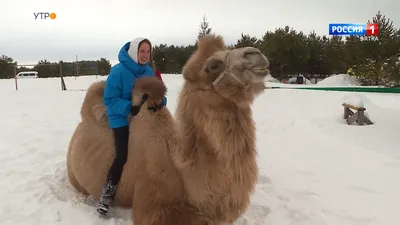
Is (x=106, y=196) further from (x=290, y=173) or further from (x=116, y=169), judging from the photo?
(x=290, y=173)

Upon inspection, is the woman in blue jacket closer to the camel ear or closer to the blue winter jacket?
the blue winter jacket

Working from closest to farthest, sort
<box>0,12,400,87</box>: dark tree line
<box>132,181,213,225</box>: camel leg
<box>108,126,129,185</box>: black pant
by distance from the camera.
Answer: <box>132,181,213,225</box>: camel leg → <box>108,126,129,185</box>: black pant → <box>0,12,400,87</box>: dark tree line

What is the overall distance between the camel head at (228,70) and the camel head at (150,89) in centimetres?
Result: 38

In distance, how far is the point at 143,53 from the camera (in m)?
3.48

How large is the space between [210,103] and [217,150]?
332 millimetres

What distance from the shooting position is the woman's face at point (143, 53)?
3455mm

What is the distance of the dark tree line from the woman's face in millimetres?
12388

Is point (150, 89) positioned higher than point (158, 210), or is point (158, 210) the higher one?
point (150, 89)

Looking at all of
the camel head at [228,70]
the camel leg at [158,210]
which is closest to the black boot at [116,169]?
the camel leg at [158,210]

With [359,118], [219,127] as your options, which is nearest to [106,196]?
[219,127]

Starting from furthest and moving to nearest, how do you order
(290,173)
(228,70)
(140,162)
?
(290,173) < (140,162) < (228,70)

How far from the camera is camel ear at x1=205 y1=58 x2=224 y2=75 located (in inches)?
101

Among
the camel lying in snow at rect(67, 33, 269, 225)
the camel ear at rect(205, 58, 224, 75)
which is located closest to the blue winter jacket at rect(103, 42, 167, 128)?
the camel lying in snow at rect(67, 33, 269, 225)

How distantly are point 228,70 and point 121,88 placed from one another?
53.5 inches
